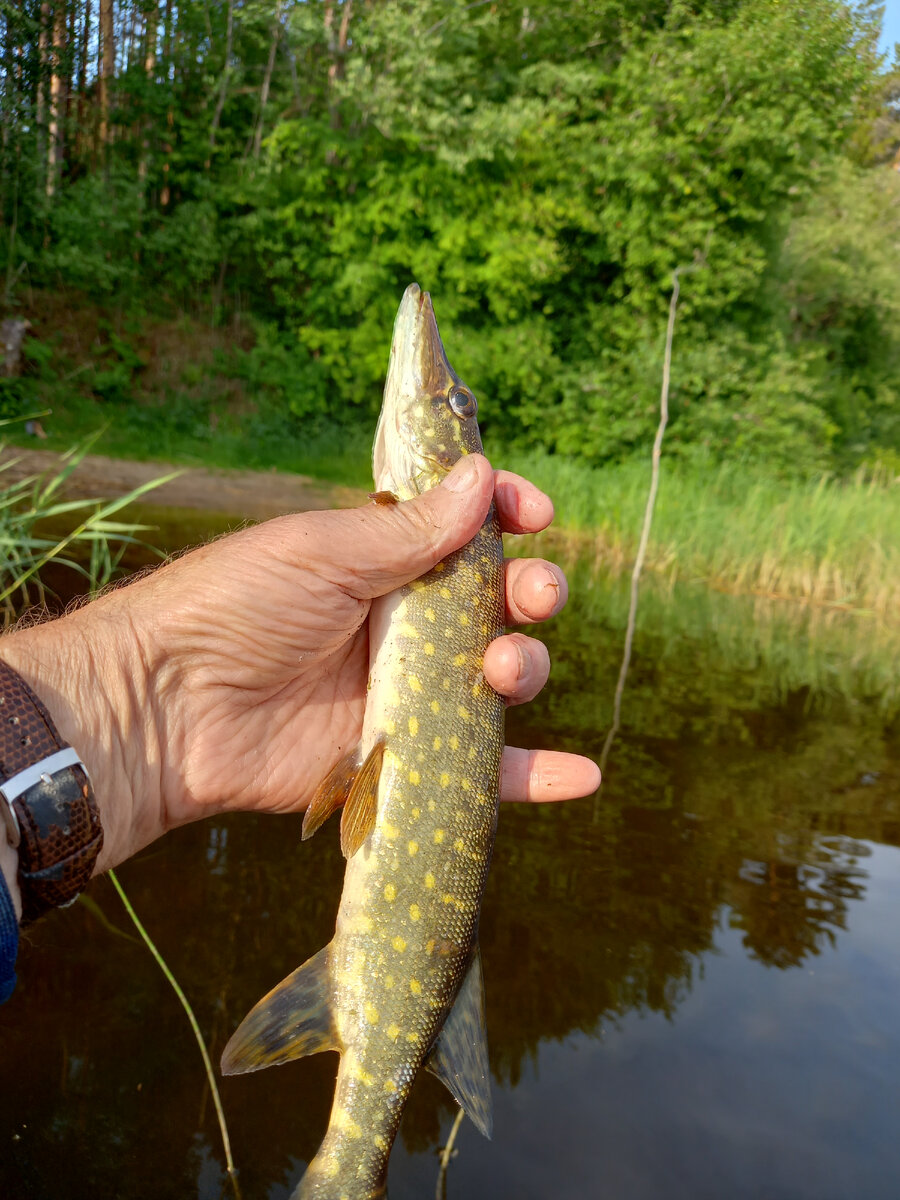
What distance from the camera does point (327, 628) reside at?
3014 mm

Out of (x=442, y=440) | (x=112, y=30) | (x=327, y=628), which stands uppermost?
(x=112, y=30)

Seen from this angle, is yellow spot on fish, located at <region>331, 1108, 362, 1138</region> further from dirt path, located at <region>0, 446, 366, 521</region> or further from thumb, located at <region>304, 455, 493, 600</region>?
dirt path, located at <region>0, 446, 366, 521</region>

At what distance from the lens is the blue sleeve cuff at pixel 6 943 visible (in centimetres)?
189

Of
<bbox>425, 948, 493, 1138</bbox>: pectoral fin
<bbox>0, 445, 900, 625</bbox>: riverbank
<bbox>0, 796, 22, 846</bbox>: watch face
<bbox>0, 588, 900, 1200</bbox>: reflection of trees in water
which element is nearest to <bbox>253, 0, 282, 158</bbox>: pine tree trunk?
<bbox>0, 445, 900, 625</bbox>: riverbank

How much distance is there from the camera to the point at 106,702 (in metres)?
2.63

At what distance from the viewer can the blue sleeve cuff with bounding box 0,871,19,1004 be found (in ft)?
6.20

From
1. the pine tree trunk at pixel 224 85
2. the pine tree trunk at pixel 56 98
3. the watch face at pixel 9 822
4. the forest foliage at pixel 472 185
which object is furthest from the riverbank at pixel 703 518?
the watch face at pixel 9 822

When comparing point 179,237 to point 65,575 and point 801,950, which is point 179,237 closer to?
point 65,575

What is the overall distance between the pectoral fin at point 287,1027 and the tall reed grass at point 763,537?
11.8m

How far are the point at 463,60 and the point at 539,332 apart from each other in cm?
617

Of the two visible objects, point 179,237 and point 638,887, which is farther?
point 179,237

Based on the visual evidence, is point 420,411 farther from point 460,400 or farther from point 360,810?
point 360,810

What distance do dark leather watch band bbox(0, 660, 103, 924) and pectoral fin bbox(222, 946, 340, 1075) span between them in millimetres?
566

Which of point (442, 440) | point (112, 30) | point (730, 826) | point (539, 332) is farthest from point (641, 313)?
point (442, 440)
